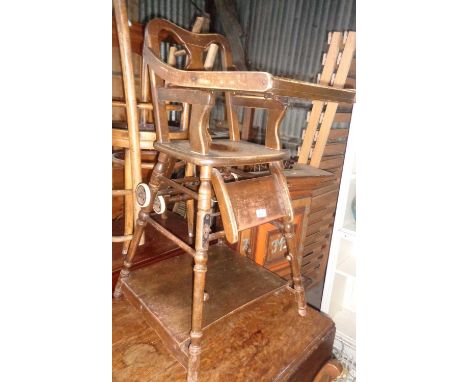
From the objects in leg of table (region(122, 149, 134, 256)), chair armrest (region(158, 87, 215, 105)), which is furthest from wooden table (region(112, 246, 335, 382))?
chair armrest (region(158, 87, 215, 105))

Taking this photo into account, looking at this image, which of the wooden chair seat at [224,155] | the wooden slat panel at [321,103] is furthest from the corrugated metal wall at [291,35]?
the wooden chair seat at [224,155]

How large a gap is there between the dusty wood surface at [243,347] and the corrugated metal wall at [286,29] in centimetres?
199

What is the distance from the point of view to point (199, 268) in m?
0.87

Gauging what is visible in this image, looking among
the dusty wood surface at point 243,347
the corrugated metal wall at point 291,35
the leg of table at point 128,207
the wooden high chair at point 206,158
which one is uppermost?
the corrugated metal wall at point 291,35

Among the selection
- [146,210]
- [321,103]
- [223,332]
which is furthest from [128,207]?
[321,103]

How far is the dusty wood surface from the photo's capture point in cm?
96

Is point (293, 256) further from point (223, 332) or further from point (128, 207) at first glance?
point (128, 207)

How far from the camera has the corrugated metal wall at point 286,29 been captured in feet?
8.46

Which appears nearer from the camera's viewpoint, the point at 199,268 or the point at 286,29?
the point at 199,268

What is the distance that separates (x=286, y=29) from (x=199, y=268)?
274 centimetres

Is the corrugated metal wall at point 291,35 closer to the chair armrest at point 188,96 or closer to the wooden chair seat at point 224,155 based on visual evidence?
the wooden chair seat at point 224,155
